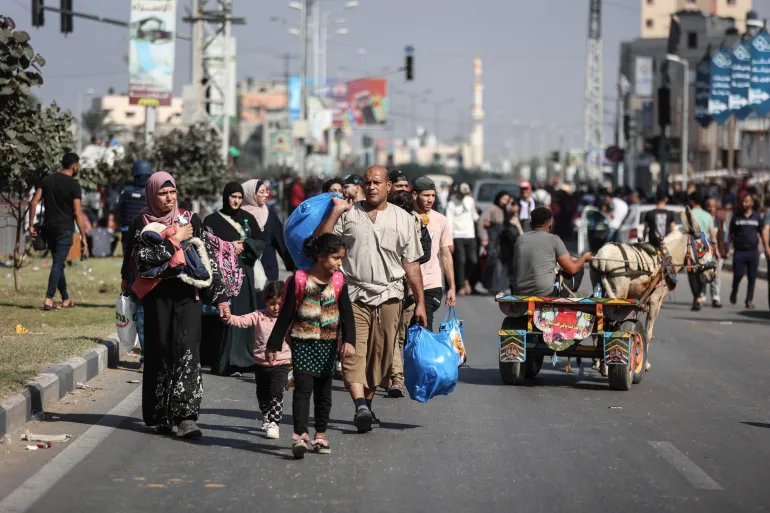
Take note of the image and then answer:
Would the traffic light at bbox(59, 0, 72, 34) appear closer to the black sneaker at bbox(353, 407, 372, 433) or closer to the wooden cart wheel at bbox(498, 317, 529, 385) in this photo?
the wooden cart wheel at bbox(498, 317, 529, 385)

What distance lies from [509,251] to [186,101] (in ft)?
34.8

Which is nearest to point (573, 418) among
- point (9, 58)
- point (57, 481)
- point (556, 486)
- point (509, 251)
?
point (556, 486)

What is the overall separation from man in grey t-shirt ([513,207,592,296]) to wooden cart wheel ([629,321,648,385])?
75 centimetres

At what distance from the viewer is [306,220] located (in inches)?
370

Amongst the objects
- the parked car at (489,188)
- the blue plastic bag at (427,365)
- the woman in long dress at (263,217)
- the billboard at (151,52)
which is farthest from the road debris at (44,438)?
the parked car at (489,188)

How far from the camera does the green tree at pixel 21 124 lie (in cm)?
1345

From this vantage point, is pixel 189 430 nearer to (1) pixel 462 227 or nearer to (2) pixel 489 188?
(1) pixel 462 227

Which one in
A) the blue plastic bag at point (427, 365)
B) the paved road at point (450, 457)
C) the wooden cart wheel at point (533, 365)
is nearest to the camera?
the paved road at point (450, 457)

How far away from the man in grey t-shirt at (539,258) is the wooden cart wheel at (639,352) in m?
0.75

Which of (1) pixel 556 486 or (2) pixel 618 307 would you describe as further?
(2) pixel 618 307

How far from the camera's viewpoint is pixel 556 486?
25.1 ft

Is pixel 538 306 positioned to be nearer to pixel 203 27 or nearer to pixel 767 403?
pixel 767 403

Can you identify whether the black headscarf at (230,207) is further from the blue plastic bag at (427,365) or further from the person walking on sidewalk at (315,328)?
the person walking on sidewalk at (315,328)

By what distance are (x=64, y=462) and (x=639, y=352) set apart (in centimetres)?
585
